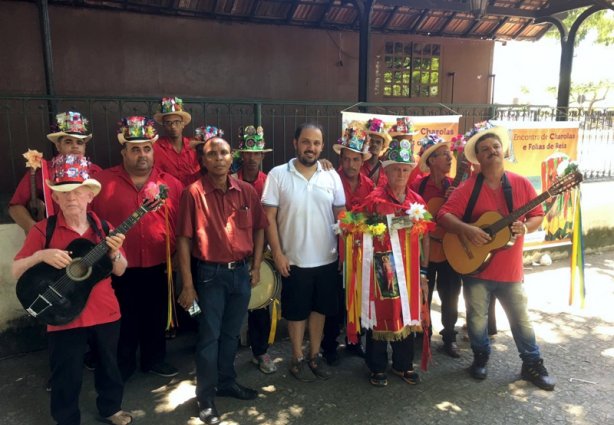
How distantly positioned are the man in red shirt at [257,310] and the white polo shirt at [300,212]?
1.23 feet

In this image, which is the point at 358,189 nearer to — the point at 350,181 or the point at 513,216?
the point at 350,181

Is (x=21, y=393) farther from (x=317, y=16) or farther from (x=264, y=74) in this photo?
(x=317, y=16)

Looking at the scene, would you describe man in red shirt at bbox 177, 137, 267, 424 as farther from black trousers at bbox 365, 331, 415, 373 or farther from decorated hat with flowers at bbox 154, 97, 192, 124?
decorated hat with flowers at bbox 154, 97, 192, 124

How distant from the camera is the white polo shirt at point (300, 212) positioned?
3693mm

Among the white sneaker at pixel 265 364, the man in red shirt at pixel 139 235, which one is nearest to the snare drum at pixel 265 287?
the white sneaker at pixel 265 364

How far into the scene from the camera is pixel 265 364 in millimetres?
4062

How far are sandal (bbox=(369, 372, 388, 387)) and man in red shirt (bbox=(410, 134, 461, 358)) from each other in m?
0.83

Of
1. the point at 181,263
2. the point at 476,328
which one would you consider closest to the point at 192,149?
the point at 181,263

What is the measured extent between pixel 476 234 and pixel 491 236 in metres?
0.15

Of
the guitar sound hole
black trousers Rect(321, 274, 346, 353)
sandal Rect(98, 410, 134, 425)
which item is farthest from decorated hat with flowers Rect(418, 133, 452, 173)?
sandal Rect(98, 410, 134, 425)

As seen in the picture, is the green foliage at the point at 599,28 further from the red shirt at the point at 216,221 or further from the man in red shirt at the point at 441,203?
the red shirt at the point at 216,221

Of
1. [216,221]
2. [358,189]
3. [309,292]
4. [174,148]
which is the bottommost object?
[309,292]

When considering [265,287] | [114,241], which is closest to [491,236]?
→ [265,287]

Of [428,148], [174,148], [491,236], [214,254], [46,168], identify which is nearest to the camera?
[214,254]
